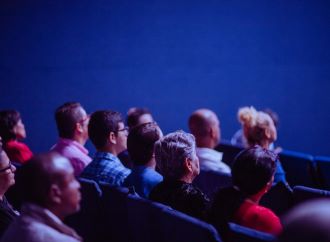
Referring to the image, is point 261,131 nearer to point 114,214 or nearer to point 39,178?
point 114,214

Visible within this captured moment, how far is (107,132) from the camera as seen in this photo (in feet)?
12.5

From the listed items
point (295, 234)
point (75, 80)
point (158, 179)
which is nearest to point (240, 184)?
point (158, 179)

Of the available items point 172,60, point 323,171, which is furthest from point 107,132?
point 172,60

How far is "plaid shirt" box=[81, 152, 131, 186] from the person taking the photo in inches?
138

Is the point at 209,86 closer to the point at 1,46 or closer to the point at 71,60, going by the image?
the point at 71,60

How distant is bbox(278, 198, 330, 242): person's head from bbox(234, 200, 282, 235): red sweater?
1.15 m

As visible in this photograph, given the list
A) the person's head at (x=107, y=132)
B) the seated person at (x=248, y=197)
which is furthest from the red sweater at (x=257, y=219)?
the person's head at (x=107, y=132)

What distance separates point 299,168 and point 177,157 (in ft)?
6.06

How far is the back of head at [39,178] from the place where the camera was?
1943mm

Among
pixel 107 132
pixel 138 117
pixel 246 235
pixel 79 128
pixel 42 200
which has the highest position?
pixel 138 117

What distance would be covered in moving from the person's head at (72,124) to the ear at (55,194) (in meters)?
2.37

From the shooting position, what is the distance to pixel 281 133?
26.1 ft

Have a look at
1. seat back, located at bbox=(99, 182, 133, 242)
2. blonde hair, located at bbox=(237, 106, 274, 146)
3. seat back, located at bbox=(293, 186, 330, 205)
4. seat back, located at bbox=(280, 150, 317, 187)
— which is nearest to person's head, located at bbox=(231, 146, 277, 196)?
seat back, located at bbox=(293, 186, 330, 205)

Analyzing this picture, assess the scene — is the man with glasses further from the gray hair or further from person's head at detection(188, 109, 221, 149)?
person's head at detection(188, 109, 221, 149)
